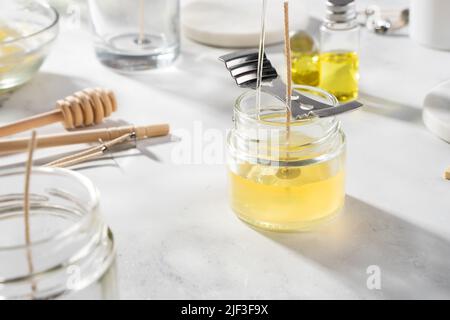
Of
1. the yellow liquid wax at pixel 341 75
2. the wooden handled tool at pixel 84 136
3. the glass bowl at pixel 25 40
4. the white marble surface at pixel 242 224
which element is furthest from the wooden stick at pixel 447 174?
the glass bowl at pixel 25 40

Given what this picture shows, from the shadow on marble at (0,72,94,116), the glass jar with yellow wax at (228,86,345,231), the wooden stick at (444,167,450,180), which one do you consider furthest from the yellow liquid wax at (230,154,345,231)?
the shadow on marble at (0,72,94,116)

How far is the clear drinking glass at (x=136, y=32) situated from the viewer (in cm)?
135

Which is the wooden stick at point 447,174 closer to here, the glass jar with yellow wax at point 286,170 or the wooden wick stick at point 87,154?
the glass jar with yellow wax at point 286,170

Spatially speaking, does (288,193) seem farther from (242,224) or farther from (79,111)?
(79,111)

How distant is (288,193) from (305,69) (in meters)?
0.39

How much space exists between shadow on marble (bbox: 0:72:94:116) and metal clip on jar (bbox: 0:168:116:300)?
44cm

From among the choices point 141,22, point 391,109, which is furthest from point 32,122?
point 391,109

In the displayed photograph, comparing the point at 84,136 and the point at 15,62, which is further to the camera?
the point at 15,62

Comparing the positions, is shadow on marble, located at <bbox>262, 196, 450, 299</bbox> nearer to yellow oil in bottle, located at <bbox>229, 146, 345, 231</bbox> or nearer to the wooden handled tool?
yellow oil in bottle, located at <bbox>229, 146, 345, 231</bbox>

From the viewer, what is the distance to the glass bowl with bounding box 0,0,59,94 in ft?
4.04

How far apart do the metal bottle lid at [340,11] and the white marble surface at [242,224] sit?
117 millimetres

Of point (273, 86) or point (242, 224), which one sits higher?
point (273, 86)

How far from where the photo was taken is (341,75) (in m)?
1.24

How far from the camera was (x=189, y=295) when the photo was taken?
2.84 ft
